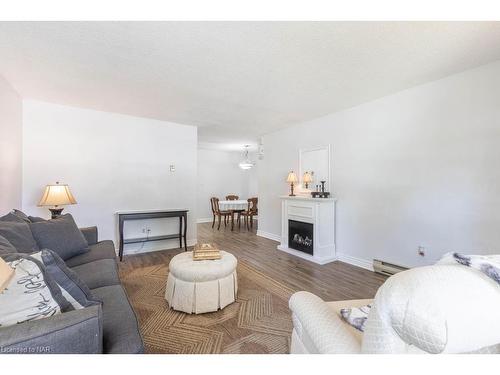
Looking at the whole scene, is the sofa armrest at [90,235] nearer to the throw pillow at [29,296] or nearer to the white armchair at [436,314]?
the throw pillow at [29,296]

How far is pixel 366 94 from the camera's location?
306 cm

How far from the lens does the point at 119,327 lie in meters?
1.10

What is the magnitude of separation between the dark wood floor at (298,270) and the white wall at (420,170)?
49 cm

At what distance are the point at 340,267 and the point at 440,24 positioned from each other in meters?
3.01

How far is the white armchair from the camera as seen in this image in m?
0.61

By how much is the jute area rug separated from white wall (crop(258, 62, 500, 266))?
1.69m

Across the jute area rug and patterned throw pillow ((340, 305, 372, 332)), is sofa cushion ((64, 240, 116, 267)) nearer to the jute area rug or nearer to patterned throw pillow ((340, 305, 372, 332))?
the jute area rug

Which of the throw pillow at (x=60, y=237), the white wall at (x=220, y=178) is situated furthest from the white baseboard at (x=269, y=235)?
the throw pillow at (x=60, y=237)

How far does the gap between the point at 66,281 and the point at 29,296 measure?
0.50 ft

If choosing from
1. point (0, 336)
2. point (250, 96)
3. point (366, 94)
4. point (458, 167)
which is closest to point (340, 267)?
point (458, 167)

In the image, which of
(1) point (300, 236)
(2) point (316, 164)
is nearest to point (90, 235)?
(1) point (300, 236)

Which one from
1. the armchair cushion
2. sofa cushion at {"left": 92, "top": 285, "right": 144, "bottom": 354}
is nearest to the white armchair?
the armchair cushion

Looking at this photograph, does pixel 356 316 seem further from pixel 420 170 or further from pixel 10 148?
pixel 10 148

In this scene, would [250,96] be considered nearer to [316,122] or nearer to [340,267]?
[316,122]
